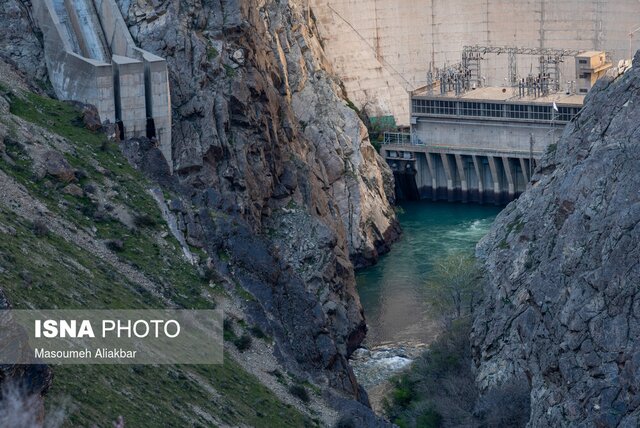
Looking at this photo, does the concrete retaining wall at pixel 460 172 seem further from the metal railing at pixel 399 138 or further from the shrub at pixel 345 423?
the shrub at pixel 345 423

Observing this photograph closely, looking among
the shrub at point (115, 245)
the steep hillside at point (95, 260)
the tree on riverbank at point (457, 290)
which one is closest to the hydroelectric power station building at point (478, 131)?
the tree on riverbank at point (457, 290)

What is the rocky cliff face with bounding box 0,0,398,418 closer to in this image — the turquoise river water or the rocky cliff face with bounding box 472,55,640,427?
the turquoise river water

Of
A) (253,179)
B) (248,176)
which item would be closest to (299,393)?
(248,176)

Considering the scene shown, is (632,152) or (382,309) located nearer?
(632,152)

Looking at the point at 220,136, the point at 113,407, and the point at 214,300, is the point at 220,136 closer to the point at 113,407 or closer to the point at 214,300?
the point at 214,300

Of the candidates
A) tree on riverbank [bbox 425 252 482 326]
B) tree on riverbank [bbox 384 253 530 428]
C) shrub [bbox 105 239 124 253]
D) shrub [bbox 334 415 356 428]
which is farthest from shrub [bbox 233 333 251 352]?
tree on riverbank [bbox 425 252 482 326]

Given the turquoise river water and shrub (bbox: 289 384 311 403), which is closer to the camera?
shrub (bbox: 289 384 311 403)

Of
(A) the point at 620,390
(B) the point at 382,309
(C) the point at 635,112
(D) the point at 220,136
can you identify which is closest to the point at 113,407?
(A) the point at 620,390
